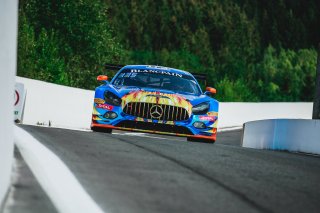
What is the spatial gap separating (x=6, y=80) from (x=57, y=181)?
0.81 m

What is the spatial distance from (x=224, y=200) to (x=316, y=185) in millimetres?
1712

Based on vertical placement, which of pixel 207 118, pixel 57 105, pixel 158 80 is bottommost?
pixel 57 105

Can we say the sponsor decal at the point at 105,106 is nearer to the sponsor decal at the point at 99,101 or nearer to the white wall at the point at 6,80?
the sponsor decal at the point at 99,101

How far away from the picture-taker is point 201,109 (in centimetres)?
1418

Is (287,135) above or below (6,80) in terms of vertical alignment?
below

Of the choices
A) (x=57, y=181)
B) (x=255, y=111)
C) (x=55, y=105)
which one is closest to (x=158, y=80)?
(x=55, y=105)

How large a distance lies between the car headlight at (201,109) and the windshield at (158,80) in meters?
0.63

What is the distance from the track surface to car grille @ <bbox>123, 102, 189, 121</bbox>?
4865 mm

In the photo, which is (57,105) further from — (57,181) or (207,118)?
(57,181)

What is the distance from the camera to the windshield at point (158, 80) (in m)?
15.1

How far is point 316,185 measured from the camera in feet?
22.1

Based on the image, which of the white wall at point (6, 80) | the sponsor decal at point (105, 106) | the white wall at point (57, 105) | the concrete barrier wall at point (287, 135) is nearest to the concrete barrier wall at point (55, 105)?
the white wall at point (57, 105)

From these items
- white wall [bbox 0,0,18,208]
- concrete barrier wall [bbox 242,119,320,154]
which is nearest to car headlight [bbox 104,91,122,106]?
concrete barrier wall [bbox 242,119,320,154]

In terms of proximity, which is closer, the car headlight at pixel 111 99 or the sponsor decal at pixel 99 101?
the car headlight at pixel 111 99
